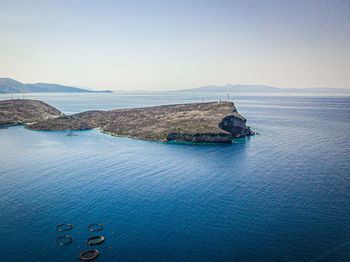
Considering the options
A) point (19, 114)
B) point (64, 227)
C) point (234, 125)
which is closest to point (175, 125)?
point (234, 125)

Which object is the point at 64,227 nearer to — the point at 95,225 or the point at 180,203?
the point at 95,225

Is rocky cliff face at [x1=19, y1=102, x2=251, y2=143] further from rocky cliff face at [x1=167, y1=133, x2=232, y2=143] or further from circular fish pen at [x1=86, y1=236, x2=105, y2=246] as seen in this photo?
circular fish pen at [x1=86, y1=236, x2=105, y2=246]

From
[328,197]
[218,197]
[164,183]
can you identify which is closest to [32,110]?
[164,183]

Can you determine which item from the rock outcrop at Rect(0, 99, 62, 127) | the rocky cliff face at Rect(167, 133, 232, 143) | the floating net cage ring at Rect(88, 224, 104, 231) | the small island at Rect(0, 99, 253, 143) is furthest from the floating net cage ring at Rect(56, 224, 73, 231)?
the rock outcrop at Rect(0, 99, 62, 127)

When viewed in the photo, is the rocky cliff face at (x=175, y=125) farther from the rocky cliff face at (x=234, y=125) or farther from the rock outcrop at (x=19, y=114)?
the rock outcrop at (x=19, y=114)

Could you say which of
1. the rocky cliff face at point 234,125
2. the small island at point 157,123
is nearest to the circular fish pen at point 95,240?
the small island at point 157,123

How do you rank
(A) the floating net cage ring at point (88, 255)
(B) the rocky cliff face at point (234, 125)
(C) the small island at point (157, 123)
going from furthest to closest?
(B) the rocky cliff face at point (234, 125), (C) the small island at point (157, 123), (A) the floating net cage ring at point (88, 255)
